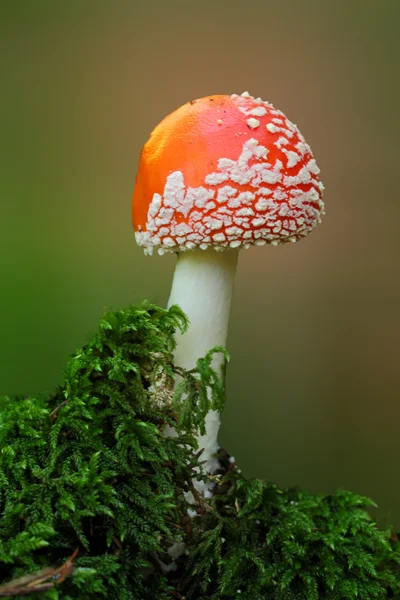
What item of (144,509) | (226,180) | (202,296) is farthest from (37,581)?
(226,180)

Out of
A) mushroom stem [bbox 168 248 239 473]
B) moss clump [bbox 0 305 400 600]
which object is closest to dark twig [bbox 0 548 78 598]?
moss clump [bbox 0 305 400 600]

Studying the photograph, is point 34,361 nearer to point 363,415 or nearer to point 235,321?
point 235,321

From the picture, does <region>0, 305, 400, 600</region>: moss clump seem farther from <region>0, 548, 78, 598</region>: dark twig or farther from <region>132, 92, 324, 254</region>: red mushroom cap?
<region>132, 92, 324, 254</region>: red mushroom cap

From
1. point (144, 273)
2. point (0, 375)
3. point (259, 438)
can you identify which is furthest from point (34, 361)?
point (259, 438)

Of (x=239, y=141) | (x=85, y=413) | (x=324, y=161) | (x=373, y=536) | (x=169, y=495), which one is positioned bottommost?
(x=373, y=536)

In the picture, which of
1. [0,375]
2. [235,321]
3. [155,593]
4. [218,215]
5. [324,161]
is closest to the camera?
[155,593]

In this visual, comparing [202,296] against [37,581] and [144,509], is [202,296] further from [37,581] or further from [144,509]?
[37,581]

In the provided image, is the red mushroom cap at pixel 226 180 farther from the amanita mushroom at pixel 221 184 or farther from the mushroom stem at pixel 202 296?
the mushroom stem at pixel 202 296

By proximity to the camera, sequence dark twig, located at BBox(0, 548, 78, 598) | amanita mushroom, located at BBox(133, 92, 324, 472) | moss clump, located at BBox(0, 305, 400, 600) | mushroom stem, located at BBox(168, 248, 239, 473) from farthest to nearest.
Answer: mushroom stem, located at BBox(168, 248, 239, 473) < amanita mushroom, located at BBox(133, 92, 324, 472) < moss clump, located at BBox(0, 305, 400, 600) < dark twig, located at BBox(0, 548, 78, 598)
